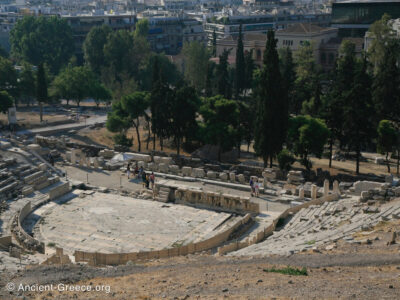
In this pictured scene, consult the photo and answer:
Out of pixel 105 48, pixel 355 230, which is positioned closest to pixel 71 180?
pixel 355 230

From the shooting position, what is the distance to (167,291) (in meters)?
18.9

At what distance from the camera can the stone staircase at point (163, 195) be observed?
36.5m

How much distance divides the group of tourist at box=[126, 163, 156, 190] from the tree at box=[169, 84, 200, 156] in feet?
31.3

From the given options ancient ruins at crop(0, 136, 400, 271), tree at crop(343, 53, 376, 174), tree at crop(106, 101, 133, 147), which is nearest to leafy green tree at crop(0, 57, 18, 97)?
tree at crop(106, 101, 133, 147)

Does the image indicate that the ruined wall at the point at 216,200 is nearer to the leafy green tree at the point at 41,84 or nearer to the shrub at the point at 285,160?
the shrub at the point at 285,160

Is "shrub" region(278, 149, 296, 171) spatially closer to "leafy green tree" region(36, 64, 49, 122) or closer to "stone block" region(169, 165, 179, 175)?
"stone block" region(169, 165, 179, 175)

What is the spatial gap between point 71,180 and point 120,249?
42.0 feet

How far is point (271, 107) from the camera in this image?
43.8 meters

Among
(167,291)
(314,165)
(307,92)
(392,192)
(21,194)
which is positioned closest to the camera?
Answer: (167,291)

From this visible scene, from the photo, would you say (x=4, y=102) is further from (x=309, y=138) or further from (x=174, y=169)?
(x=309, y=138)

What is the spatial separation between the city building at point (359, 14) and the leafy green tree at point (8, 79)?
61.5 metres

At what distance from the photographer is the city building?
97.0 m

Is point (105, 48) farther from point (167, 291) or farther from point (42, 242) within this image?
point (167, 291)

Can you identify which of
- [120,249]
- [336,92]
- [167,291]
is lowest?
[120,249]
